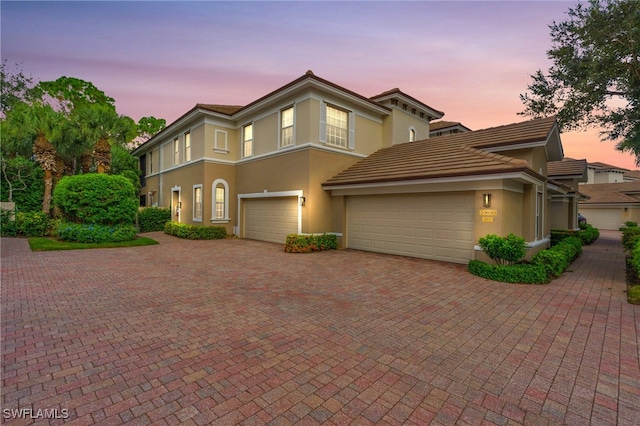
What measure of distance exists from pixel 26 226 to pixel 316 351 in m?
20.3

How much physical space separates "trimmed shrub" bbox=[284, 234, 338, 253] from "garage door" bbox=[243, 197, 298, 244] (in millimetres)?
1510

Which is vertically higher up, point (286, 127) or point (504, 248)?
point (286, 127)

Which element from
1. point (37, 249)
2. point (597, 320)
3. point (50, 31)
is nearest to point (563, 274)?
point (597, 320)

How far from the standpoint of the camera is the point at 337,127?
1371 centimetres

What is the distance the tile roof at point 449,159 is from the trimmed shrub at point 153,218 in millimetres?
13716

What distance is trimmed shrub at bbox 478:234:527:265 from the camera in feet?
26.2

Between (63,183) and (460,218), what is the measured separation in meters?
17.8

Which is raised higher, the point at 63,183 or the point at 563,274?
the point at 63,183

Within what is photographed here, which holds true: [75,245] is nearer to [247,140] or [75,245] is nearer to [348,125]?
[247,140]

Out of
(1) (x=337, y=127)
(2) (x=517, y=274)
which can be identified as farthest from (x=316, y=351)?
(1) (x=337, y=127)

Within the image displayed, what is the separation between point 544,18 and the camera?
45.4 ft

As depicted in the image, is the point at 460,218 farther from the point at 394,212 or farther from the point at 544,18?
the point at 544,18

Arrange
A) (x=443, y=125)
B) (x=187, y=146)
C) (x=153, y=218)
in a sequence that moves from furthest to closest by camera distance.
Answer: (x=443, y=125)
(x=153, y=218)
(x=187, y=146)

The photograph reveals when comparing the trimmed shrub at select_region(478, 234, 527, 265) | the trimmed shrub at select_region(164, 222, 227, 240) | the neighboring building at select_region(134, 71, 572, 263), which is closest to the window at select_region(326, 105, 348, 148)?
the neighboring building at select_region(134, 71, 572, 263)
